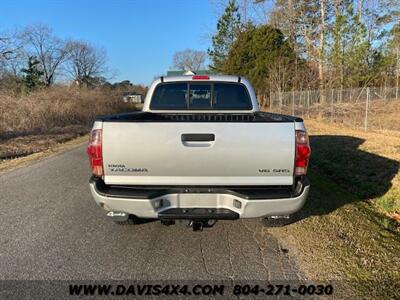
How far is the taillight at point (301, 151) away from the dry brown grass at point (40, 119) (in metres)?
10.6

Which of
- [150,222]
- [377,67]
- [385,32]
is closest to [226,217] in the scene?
[150,222]

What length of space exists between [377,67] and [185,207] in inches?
1041

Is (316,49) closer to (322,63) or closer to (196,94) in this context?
(322,63)

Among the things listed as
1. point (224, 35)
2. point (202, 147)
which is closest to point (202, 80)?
point (202, 147)

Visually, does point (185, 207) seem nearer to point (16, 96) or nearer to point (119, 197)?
point (119, 197)

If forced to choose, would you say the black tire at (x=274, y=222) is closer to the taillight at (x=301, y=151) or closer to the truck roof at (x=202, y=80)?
the taillight at (x=301, y=151)

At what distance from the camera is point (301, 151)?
3465 mm

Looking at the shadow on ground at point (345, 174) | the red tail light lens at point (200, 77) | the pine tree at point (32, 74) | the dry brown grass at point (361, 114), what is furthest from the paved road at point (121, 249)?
the pine tree at point (32, 74)

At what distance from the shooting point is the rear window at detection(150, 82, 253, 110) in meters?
5.48

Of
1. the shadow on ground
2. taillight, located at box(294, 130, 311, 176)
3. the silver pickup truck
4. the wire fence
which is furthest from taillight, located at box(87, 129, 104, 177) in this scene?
the wire fence

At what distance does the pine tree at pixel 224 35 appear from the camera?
4753 centimetres

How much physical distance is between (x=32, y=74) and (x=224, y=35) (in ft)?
110

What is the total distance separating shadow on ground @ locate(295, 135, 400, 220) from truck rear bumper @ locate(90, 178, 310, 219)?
1476 millimetres

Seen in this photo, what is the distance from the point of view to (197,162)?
11.4ft
